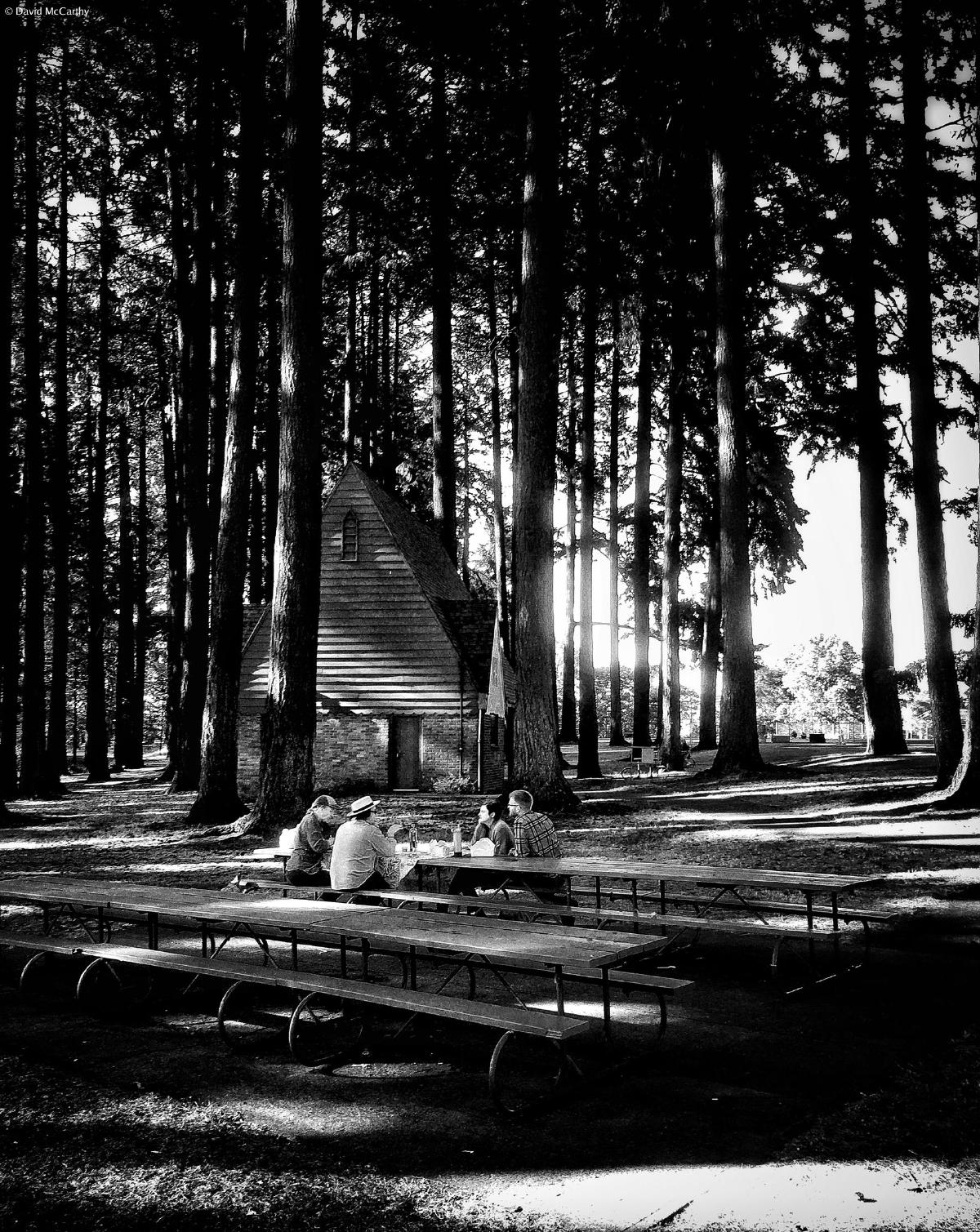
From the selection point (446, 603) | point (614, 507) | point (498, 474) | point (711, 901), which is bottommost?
point (711, 901)

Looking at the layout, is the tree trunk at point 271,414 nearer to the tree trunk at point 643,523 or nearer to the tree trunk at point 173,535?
the tree trunk at point 173,535

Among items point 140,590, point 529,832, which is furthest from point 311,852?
point 140,590

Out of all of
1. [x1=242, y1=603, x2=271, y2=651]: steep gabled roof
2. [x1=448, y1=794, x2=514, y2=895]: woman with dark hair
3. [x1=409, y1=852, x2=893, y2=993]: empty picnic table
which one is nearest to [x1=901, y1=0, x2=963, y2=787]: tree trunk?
[x1=409, y1=852, x2=893, y2=993]: empty picnic table

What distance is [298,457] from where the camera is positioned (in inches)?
Answer: 665

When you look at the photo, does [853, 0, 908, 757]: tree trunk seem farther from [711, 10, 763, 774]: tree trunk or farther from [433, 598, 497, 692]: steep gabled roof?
[433, 598, 497, 692]: steep gabled roof

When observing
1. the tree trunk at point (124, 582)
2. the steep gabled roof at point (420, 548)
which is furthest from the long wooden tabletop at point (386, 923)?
the tree trunk at point (124, 582)

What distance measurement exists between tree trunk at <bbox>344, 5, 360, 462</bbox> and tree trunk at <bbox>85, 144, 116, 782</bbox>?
7.47 m

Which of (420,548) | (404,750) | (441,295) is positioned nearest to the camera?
(404,750)

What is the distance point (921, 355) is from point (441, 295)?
51.7 feet

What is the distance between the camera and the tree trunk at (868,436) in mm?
22828

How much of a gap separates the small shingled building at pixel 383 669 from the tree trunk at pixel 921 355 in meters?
11.9

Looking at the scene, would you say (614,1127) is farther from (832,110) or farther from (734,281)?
(832,110)

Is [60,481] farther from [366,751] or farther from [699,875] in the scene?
[699,875]

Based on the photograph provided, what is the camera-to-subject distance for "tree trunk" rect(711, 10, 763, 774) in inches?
884
